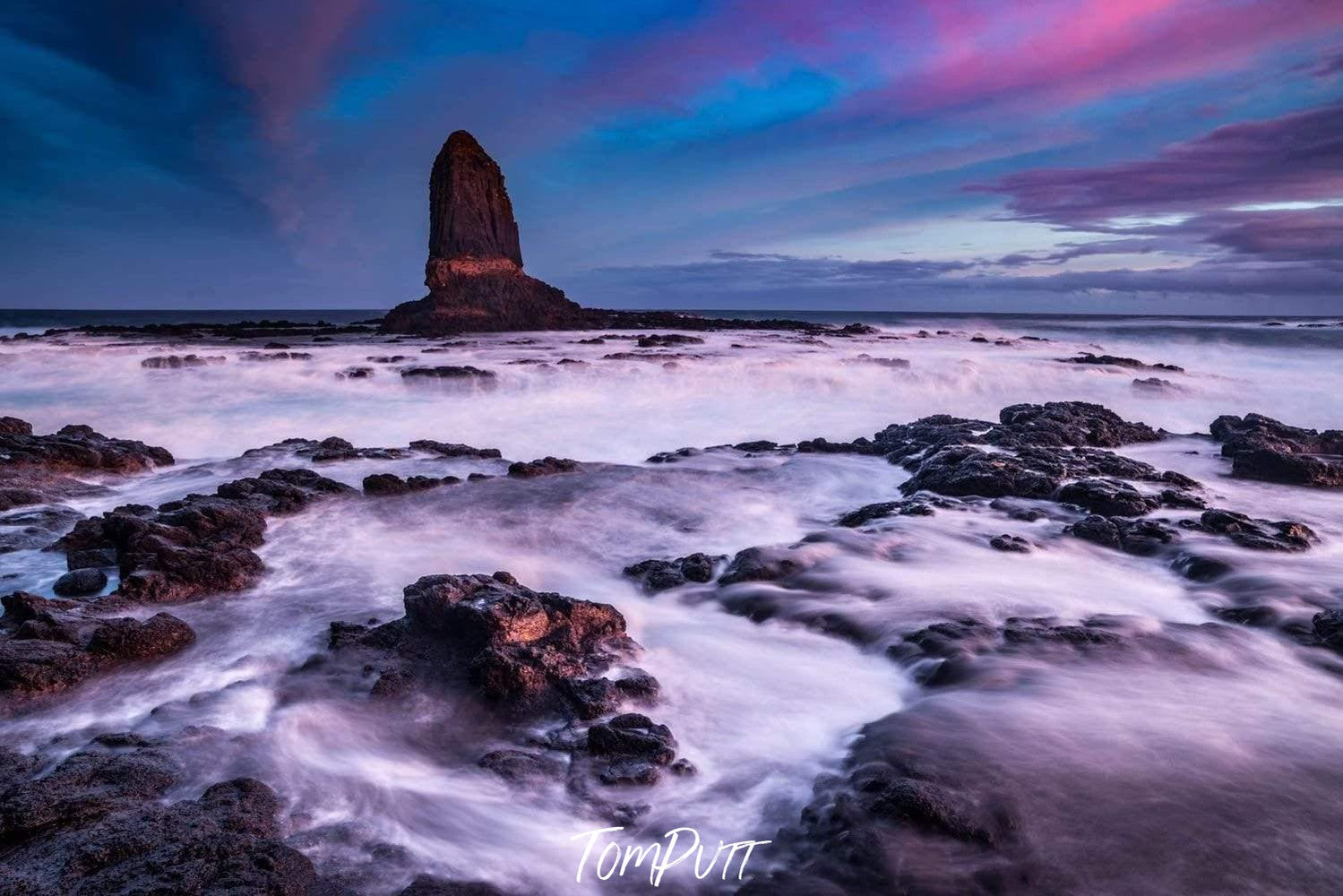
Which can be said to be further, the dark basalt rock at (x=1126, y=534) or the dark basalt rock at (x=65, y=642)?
the dark basalt rock at (x=1126, y=534)

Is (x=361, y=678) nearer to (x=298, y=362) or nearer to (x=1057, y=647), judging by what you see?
(x=1057, y=647)

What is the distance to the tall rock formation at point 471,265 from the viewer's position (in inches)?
1672

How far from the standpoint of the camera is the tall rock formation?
1672 inches

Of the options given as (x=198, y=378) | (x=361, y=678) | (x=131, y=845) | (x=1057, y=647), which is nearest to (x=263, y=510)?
(x=361, y=678)

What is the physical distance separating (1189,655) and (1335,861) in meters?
1.94

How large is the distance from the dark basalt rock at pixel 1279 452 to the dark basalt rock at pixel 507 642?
9.22m

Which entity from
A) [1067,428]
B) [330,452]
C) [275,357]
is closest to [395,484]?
[330,452]

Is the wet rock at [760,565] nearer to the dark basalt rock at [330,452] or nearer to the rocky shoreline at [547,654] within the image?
the rocky shoreline at [547,654]

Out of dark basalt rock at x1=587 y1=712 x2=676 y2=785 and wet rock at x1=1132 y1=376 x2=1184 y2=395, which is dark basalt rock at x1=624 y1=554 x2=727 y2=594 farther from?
wet rock at x1=1132 y1=376 x2=1184 y2=395

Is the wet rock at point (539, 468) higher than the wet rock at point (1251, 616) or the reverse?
higher

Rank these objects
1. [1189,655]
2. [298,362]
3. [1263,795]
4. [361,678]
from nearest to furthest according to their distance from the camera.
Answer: [1263,795] → [361,678] → [1189,655] → [298,362]

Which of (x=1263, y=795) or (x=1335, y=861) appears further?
(x=1263, y=795)

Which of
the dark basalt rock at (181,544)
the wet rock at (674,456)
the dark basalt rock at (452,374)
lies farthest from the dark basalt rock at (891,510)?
the dark basalt rock at (452,374)

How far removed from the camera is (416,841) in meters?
3.09
